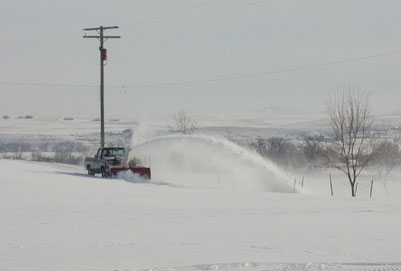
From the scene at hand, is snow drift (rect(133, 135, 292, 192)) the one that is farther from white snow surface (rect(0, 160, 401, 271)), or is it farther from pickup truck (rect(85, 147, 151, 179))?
white snow surface (rect(0, 160, 401, 271))

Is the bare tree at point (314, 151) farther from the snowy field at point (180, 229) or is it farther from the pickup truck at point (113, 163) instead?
the snowy field at point (180, 229)

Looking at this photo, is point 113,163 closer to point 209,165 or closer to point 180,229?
point 209,165

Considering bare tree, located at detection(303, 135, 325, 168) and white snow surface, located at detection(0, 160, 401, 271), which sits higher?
bare tree, located at detection(303, 135, 325, 168)

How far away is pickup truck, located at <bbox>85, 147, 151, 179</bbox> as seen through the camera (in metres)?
34.0

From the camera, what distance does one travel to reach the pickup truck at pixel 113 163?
1340 inches

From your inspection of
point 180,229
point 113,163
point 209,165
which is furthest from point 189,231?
point 113,163

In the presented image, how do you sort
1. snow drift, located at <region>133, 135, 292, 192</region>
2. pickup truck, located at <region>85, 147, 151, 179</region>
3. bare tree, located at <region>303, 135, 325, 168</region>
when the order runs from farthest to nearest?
bare tree, located at <region>303, 135, 325, 168</region> → snow drift, located at <region>133, 135, 292, 192</region> → pickup truck, located at <region>85, 147, 151, 179</region>

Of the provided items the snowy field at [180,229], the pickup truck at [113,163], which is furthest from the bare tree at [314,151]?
the snowy field at [180,229]

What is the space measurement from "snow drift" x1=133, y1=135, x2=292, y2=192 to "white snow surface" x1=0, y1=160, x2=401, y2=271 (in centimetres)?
886

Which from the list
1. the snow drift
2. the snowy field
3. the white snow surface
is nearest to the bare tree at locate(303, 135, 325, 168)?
the snow drift

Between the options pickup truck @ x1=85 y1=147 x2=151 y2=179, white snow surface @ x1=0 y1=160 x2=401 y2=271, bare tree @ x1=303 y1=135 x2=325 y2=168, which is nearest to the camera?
white snow surface @ x1=0 y1=160 x2=401 y2=271

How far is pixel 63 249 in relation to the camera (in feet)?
41.9

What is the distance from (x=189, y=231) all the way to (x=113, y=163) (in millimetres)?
21017

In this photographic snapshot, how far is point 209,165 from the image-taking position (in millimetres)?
36250
